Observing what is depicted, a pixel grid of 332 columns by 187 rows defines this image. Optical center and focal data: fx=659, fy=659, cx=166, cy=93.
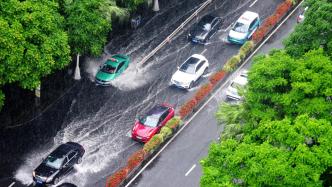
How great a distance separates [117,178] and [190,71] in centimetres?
→ 1397

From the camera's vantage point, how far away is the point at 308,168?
3069 centimetres

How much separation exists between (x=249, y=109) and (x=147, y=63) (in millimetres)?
20596

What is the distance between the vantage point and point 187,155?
47.4 m

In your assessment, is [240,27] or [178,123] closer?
[178,123]

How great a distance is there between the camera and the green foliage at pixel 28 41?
4250 centimetres

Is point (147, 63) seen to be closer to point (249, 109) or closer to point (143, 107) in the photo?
point (143, 107)

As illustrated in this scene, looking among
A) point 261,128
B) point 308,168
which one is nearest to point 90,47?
point 261,128

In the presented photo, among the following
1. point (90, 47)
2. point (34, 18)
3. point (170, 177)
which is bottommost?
point (170, 177)

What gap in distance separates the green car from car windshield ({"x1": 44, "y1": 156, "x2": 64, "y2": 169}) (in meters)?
10.7

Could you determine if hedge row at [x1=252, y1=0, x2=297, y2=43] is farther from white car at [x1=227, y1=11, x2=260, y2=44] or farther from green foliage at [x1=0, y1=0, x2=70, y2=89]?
green foliage at [x1=0, y1=0, x2=70, y2=89]

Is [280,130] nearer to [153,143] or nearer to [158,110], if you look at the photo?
[153,143]

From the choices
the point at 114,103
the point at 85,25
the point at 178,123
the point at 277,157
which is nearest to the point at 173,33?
the point at 114,103

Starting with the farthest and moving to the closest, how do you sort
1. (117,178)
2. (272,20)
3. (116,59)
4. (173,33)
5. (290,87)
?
1. (173,33)
2. (272,20)
3. (116,59)
4. (117,178)
5. (290,87)

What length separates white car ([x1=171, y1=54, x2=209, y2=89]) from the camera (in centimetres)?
5375
